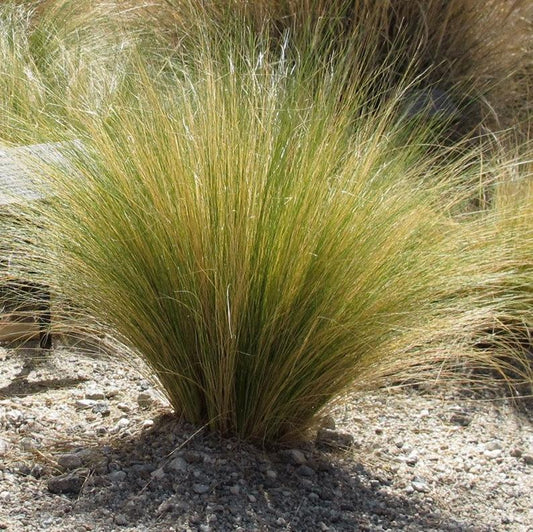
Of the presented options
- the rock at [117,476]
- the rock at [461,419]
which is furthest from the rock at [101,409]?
the rock at [461,419]

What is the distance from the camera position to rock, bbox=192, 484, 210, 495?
7.26ft

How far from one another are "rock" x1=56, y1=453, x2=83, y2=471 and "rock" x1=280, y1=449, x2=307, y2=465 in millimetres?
542

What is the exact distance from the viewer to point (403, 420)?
3.11 metres

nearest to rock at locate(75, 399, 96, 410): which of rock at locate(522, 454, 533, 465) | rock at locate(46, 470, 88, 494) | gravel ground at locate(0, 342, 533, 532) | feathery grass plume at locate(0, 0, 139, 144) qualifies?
gravel ground at locate(0, 342, 533, 532)

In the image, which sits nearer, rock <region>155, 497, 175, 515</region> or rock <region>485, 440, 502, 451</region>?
rock <region>155, 497, 175, 515</region>

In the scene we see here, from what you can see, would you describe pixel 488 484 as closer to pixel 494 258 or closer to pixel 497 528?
pixel 497 528

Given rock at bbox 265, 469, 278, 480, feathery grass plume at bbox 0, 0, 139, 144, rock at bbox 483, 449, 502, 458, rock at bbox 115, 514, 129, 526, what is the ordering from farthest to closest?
feathery grass plume at bbox 0, 0, 139, 144, rock at bbox 483, 449, 502, 458, rock at bbox 265, 469, 278, 480, rock at bbox 115, 514, 129, 526

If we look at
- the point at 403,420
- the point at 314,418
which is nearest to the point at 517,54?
the point at 403,420

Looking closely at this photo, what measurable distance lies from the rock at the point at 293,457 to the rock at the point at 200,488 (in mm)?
300

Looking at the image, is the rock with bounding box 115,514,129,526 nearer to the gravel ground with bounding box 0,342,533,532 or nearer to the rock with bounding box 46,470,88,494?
the gravel ground with bounding box 0,342,533,532

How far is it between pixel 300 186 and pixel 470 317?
618 mm

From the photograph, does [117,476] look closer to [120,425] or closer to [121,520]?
[121,520]

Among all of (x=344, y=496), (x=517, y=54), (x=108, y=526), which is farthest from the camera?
(x=517, y=54)

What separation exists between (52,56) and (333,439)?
310cm
